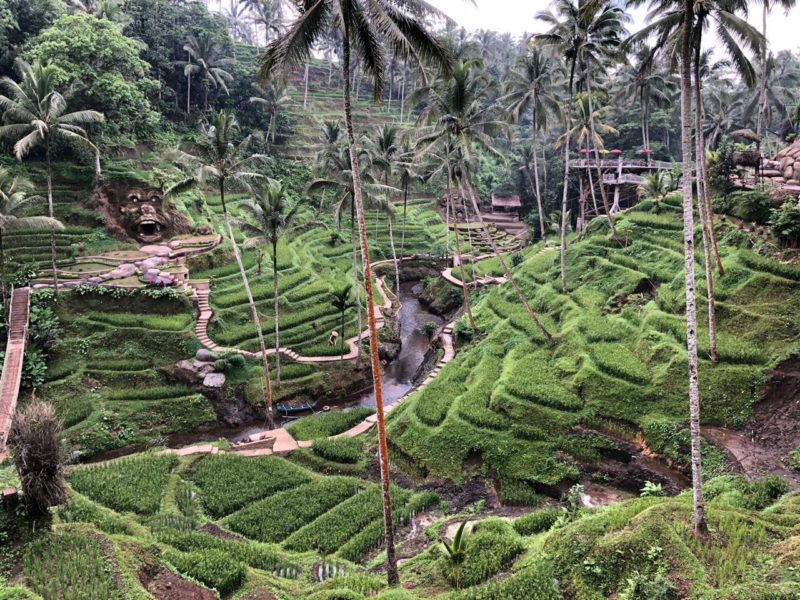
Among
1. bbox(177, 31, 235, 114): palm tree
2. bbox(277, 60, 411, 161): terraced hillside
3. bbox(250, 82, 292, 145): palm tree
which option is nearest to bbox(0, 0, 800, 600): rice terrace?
bbox(177, 31, 235, 114): palm tree

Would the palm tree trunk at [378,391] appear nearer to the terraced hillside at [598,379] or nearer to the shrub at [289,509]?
the shrub at [289,509]

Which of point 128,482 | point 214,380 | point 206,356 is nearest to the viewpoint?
point 128,482

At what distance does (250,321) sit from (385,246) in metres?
18.6

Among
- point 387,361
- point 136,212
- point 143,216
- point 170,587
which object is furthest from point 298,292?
point 170,587

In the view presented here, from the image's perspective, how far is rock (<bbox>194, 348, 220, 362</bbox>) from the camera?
24125mm

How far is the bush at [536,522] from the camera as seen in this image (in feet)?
41.6

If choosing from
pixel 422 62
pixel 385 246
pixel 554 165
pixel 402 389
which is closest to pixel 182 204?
pixel 385 246

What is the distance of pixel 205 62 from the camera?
159ft

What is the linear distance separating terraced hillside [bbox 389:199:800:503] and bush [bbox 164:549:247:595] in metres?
7.45

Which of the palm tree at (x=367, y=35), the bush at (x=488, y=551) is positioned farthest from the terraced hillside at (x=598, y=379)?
the palm tree at (x=367, y=35)

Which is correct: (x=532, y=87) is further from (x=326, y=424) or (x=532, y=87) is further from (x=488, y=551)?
(x=488, y=551)

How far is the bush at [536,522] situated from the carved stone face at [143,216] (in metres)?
29.4

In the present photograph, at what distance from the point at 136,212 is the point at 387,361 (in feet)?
63.9

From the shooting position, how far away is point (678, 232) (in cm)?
2589
